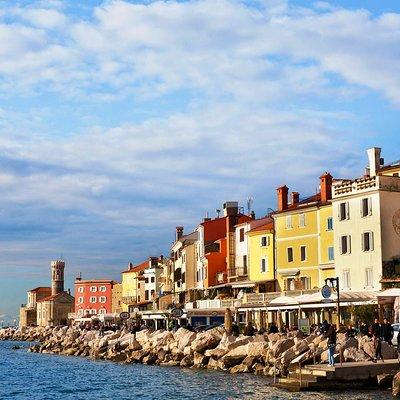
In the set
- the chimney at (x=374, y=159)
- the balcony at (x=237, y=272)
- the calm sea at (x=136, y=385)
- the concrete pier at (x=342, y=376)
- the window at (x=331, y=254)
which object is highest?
the chimney at (x=374, y=159)

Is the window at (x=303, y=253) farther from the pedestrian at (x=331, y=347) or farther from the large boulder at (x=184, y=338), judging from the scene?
the pedestrian at (x=331, y=347)

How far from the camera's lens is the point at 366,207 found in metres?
55.0

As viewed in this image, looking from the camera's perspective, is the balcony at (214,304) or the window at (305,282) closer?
the window at (305,282)

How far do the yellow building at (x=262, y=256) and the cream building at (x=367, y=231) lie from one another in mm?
9684

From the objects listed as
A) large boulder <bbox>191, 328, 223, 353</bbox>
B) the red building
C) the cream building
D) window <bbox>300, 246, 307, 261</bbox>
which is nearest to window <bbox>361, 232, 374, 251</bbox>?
the cream building

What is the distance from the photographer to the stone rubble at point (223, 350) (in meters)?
36.2

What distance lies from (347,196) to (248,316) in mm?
12472

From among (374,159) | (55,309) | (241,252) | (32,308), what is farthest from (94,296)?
(374,159)

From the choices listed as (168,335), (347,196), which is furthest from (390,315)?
(168,335)

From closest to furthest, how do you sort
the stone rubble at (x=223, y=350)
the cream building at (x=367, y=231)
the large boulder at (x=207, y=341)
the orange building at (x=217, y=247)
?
the stone rubble at (x=223, y=350)
the large boulder at (x=207, y=341)
the cream building at (x=367, y=231)
the orange building at (x=217, y=247)

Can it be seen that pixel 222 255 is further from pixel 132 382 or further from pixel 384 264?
pixel 132 382

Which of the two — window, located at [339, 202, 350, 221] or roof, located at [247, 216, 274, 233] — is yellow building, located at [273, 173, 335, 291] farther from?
window, located at [339, 202, 350, 221]

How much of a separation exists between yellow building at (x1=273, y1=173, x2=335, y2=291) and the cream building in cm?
265

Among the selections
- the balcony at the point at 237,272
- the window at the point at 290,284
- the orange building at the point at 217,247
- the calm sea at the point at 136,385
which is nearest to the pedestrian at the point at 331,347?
the calm sea at the point at 136,385
